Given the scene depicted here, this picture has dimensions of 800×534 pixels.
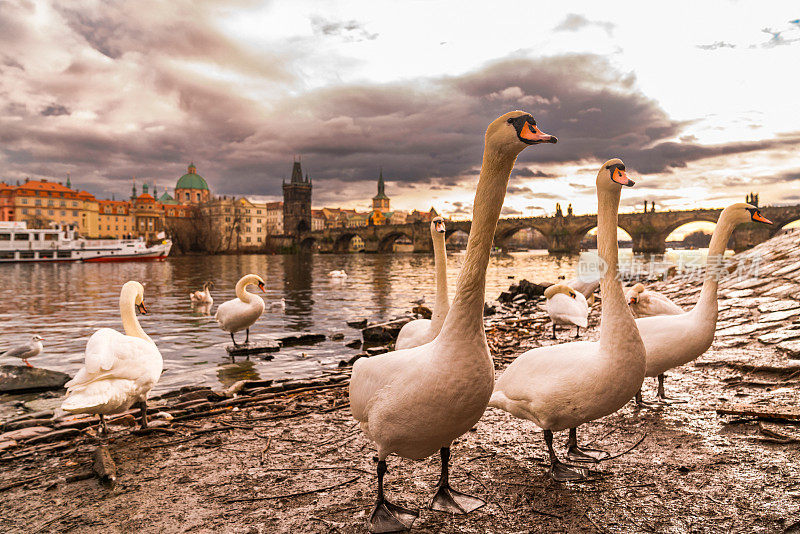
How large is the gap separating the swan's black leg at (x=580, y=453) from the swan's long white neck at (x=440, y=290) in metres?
1.78

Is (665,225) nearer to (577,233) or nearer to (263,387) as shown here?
(577,233)

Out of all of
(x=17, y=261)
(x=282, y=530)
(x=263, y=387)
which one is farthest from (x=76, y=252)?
(x=282, y=530)

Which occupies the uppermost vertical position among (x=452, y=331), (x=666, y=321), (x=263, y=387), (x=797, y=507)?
(x=452, y=331)

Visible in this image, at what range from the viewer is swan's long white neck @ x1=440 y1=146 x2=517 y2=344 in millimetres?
2354

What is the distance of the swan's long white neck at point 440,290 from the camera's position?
188 inches

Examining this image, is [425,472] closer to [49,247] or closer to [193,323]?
[193,323]

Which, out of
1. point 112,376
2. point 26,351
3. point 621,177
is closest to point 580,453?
point 621,177

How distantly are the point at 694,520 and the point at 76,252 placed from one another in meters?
67.1

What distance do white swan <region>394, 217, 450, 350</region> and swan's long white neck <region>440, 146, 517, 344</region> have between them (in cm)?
230

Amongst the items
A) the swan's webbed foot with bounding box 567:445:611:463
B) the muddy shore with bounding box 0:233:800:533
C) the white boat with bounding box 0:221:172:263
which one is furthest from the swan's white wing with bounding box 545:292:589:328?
the white boat with bounding box 0:221:172:263

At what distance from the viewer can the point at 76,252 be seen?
54.5 metres

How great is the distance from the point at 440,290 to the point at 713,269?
2.73 metres

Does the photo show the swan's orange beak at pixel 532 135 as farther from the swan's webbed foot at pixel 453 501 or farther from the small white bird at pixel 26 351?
the small white bird at pixel 26 351

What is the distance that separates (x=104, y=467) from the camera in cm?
323
